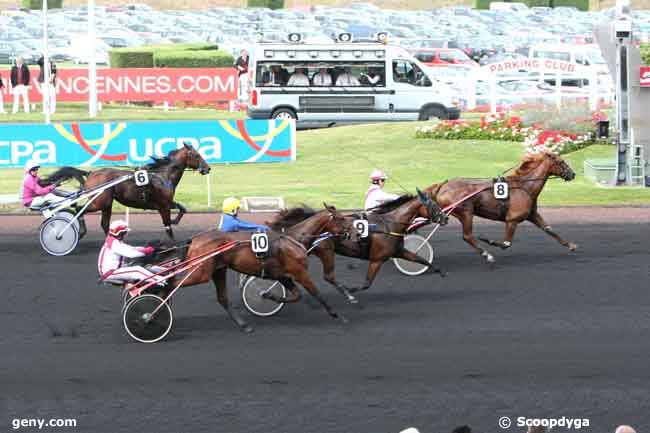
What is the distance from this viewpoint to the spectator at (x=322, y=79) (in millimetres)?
30672

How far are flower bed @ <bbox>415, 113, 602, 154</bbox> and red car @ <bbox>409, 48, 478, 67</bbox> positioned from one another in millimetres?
17922

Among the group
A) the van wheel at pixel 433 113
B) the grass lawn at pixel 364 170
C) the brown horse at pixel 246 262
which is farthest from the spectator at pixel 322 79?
the brown horse at pixel 246 262

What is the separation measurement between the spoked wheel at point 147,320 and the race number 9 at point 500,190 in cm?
549

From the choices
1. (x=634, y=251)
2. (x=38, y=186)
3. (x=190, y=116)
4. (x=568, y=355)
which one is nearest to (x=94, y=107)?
(x=190, y=116)

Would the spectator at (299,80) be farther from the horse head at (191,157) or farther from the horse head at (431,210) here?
the horse head at (431,210)

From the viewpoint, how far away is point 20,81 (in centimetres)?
3497

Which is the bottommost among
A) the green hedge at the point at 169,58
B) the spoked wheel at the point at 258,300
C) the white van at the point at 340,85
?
the spoked wheel at the point at 258,300

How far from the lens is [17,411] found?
1069 centimetres

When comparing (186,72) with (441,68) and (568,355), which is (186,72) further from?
(568,355)

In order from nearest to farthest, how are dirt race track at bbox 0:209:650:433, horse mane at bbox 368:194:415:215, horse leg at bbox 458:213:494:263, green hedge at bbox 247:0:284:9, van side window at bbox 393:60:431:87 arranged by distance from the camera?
dirt race track at bbox 0:209:650:433, horse mane at bbox 368:194:415:215, horse leg at bbox 458:213:494:263, van side window at bbox 393:60:431:87, green hedge at bbox 247:0:284:9

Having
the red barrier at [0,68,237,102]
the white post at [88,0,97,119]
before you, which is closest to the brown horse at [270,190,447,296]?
the white post at [88,0,97,119]

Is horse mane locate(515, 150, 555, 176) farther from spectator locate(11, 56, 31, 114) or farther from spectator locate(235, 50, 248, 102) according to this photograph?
spectator locate(11, 56, 31, 114)

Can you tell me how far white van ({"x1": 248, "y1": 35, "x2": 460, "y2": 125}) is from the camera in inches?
1210

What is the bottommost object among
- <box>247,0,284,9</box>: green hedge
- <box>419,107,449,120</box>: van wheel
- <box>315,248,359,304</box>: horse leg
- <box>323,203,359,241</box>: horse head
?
<box>315,248,359,304</box>: horse leg
